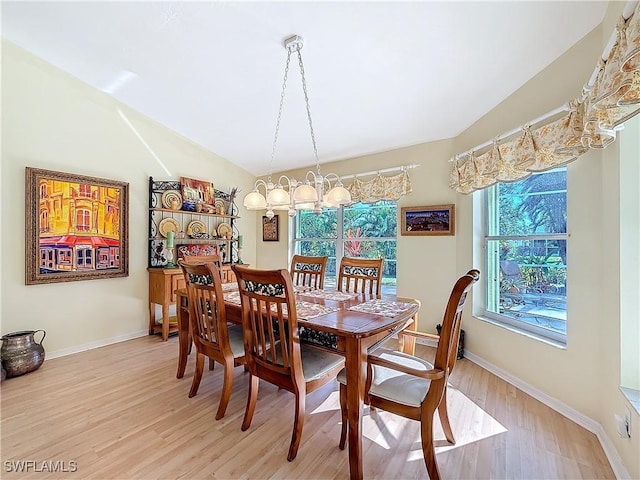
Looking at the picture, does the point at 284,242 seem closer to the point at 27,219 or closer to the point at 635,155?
the point at 27,219

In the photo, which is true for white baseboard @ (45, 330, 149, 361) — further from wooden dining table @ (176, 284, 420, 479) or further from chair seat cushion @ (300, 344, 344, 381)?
chair seat cushion @ (300, 344, 344, 381)

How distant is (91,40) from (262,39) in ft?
5.19

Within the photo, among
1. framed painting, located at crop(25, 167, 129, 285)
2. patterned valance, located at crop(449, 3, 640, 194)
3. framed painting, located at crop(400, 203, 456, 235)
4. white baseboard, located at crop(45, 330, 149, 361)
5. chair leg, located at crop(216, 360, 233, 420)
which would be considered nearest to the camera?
patterned valance, located at crop(449, 3, 640, 194)

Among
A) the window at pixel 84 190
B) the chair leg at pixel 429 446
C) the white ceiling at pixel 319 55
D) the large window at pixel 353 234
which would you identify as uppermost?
the white ceiling at pixel 319 55

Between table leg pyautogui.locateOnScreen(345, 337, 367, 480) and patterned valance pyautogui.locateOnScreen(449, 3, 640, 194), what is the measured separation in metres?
1.61

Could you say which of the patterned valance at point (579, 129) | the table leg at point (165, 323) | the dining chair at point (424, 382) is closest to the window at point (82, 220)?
the table leg at point (165, 323)

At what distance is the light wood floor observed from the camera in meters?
1.62

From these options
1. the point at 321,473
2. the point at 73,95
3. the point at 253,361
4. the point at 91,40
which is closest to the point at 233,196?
the point at 73,95

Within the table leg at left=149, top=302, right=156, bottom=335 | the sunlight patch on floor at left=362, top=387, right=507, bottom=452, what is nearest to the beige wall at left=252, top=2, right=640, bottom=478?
the sunlight patch on floor at left=362, top=387, right=507, bottom=452

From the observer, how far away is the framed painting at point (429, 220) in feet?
11.1

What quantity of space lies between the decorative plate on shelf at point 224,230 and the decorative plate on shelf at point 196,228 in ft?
0.80

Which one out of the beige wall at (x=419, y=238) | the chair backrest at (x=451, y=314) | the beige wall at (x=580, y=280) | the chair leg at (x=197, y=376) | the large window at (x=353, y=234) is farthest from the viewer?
the large window at (x=353, y=234)

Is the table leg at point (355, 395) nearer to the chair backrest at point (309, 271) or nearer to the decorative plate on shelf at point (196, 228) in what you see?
the chair backrest at point (309, 271)

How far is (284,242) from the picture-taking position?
5027 mm
